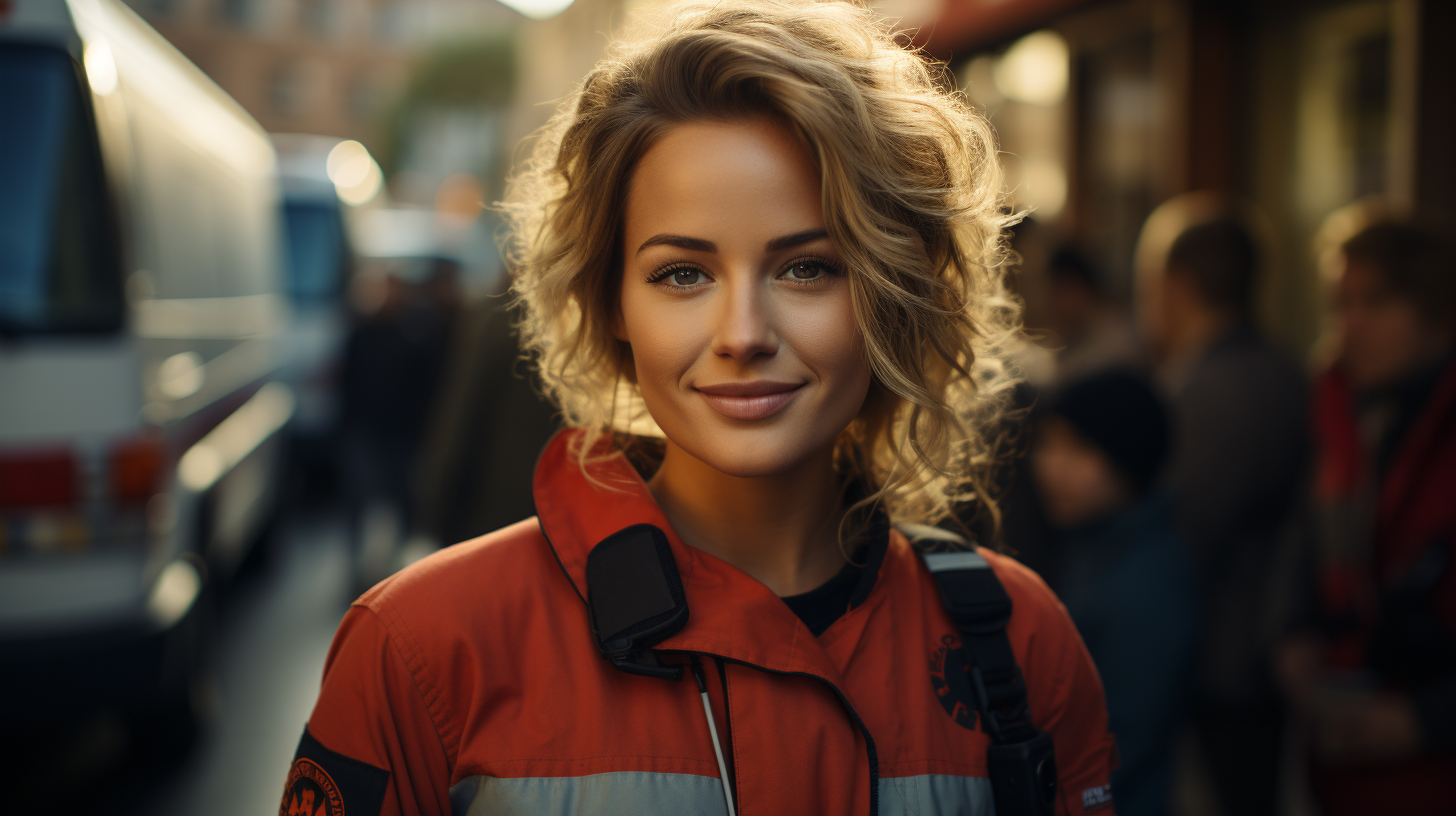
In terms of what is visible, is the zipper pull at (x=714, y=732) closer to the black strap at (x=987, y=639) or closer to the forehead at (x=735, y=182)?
the black strap at (x=987, y=639)

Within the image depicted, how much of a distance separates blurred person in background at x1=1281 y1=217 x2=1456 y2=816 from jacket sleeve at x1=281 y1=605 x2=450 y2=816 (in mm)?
2445

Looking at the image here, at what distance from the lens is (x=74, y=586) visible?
3.66 m

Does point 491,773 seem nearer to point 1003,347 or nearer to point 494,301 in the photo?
point 1003,347

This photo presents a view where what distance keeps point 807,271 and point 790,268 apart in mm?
25

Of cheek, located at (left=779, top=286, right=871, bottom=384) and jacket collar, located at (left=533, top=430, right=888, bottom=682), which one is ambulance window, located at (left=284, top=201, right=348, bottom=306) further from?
cheek, located at (left=779, top=286, right=871, bottom=384)

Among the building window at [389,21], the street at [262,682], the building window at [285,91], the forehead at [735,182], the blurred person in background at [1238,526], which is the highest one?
the building window at [389,21]

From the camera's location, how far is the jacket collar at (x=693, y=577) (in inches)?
53.1

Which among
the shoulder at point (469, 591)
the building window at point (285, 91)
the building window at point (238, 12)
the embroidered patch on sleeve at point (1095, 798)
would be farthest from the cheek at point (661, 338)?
the building window at point (285, 91)

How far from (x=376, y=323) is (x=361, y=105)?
60236 mm

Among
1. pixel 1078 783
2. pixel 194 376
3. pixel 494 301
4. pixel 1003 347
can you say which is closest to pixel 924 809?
pixel 1078 783

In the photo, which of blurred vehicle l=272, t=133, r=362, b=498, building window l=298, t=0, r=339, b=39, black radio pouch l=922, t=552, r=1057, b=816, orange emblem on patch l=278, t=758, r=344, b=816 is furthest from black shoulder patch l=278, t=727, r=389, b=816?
building window l=298, t=0, r=339, b=39

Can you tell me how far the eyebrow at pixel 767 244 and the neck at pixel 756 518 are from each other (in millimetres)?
306

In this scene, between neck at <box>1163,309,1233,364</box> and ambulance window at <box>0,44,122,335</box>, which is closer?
ambulance window at <box>0,44,122,335</box>

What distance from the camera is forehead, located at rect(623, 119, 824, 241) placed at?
140 cm
